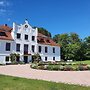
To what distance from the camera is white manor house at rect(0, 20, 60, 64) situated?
51344 millimetres

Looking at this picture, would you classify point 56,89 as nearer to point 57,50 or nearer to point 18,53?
point 18,53

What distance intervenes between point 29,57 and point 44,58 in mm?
5305

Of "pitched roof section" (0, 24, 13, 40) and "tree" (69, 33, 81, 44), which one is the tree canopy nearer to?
"tree" (69, 33, 81, 44)

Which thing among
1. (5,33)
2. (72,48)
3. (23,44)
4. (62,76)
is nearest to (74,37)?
(72,48)

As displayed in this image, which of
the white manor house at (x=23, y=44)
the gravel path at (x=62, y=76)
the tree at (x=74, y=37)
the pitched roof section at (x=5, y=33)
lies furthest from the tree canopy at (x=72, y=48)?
the gravel path at (x=62, y=76)

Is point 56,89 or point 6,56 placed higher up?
point 6,56

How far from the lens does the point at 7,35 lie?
174ft

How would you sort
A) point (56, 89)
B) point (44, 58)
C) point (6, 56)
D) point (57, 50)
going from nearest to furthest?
point (56, 89)
point (6, 56)
point (44, 58)
point (57, 50)

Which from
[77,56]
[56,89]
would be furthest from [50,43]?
[56,89]

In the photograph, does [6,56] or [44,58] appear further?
[44,58]

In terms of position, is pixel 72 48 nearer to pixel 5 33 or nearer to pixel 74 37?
pixel 74 37

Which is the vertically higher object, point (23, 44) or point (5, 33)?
point (5, 33)

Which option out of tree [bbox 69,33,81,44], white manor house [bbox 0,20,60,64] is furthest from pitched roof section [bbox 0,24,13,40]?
tree [bbox 69,33,81,44]

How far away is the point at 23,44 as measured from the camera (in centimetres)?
5484
